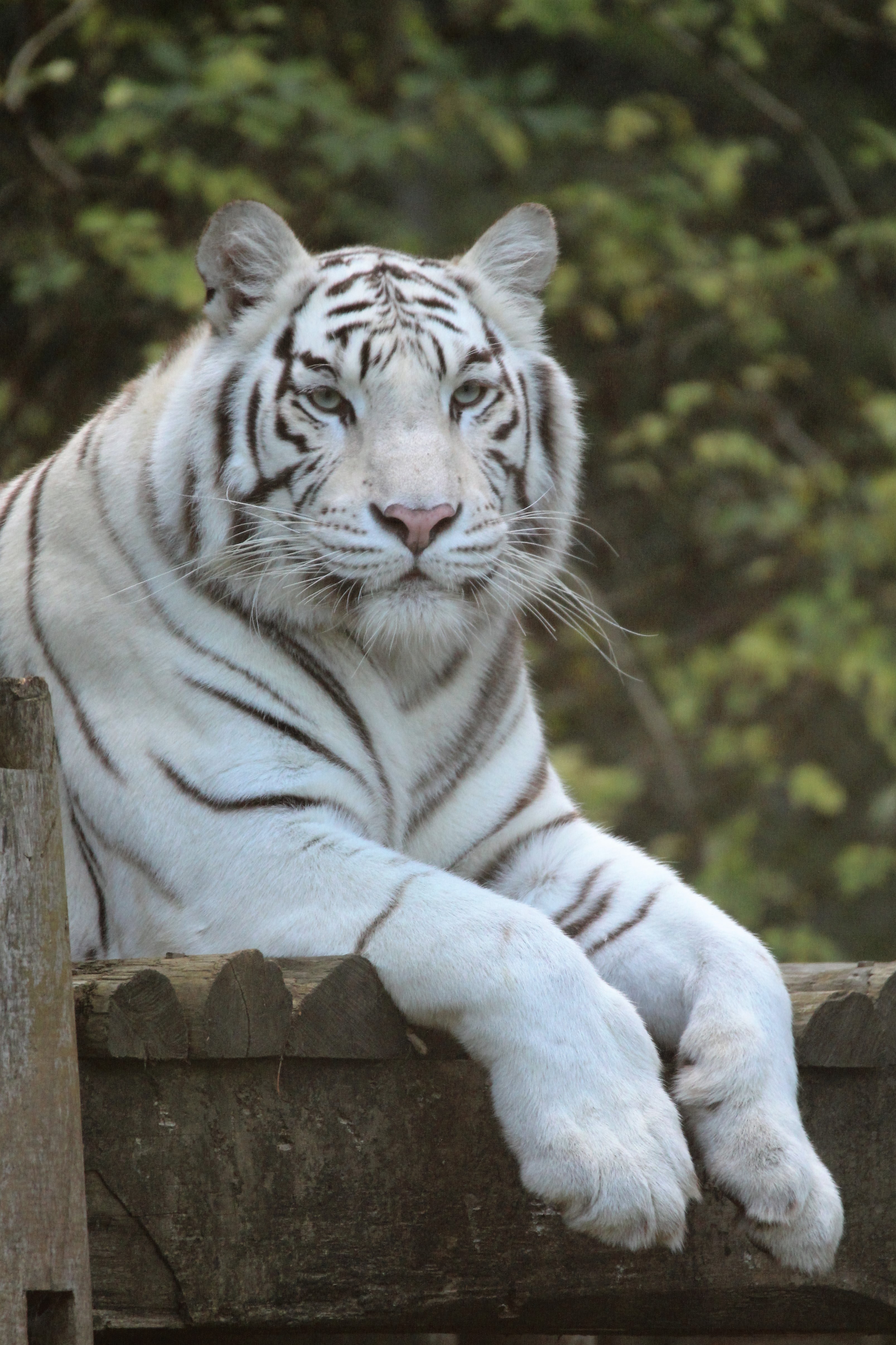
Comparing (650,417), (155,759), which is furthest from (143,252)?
(155,759)

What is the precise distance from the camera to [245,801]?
6.31 ft

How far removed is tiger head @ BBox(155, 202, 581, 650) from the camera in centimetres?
199

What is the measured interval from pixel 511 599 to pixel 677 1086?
783mm

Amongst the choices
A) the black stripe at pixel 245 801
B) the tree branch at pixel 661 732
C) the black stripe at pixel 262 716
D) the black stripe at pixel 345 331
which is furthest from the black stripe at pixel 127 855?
the tree branch at pixel 661 732

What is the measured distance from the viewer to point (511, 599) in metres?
2.20

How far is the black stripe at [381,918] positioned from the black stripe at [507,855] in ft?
1.52

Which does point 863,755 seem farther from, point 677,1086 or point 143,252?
point 677,1086

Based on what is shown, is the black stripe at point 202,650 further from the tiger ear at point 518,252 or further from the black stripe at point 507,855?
the tiger ear at point 518,252

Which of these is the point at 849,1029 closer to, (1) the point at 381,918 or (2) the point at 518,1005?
(2) the point at 518,1005

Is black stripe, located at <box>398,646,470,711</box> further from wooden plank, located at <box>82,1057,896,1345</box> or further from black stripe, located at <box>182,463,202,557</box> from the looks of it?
wooden plank, located at <box>82,1057,896,1345</box>

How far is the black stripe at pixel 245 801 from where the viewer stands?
1.91 meters

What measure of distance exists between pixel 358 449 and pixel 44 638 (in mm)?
507

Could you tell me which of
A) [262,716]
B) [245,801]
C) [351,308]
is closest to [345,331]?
[351,308]

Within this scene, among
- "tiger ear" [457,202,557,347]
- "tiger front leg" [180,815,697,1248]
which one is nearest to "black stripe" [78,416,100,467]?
"tiger ear" [457,202,557,347]
